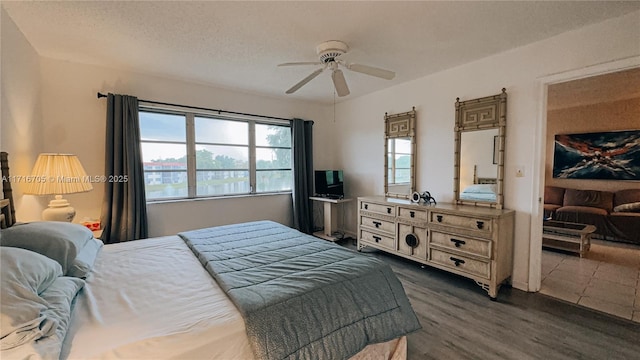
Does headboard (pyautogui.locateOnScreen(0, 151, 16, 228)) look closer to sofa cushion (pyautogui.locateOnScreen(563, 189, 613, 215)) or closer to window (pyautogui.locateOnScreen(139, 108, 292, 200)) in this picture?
window (pyautogui.locateOnScreen(139, 108, 292, 200))

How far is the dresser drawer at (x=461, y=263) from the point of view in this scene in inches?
104

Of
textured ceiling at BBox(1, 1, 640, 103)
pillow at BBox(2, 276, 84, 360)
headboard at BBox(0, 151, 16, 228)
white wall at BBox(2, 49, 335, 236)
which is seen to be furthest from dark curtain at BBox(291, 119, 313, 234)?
pillow at BBox(2, 276, 84, 360)

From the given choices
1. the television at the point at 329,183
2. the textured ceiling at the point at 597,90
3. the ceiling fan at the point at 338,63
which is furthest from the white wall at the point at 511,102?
the ceiling fan at the point at 338,63

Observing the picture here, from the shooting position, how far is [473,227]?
2.73 meters

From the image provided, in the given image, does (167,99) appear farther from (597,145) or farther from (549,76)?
(597,145)

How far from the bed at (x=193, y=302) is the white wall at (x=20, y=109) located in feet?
3.18

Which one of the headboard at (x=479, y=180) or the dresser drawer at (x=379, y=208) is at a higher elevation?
the headboard at (x=479, y=180)

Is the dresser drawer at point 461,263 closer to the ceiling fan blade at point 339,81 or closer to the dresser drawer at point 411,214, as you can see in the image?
the dresser drawer at point 411,214

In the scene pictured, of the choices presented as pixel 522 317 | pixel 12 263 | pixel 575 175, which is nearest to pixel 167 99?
pixel 12 263

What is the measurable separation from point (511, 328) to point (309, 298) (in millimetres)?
1823

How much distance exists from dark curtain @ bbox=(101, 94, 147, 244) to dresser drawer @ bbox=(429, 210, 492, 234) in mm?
3545

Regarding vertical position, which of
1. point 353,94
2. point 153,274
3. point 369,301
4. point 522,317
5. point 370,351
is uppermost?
point 353,94

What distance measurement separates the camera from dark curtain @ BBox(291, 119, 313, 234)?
4621 millimetres

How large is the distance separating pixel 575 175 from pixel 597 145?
0.61 m
